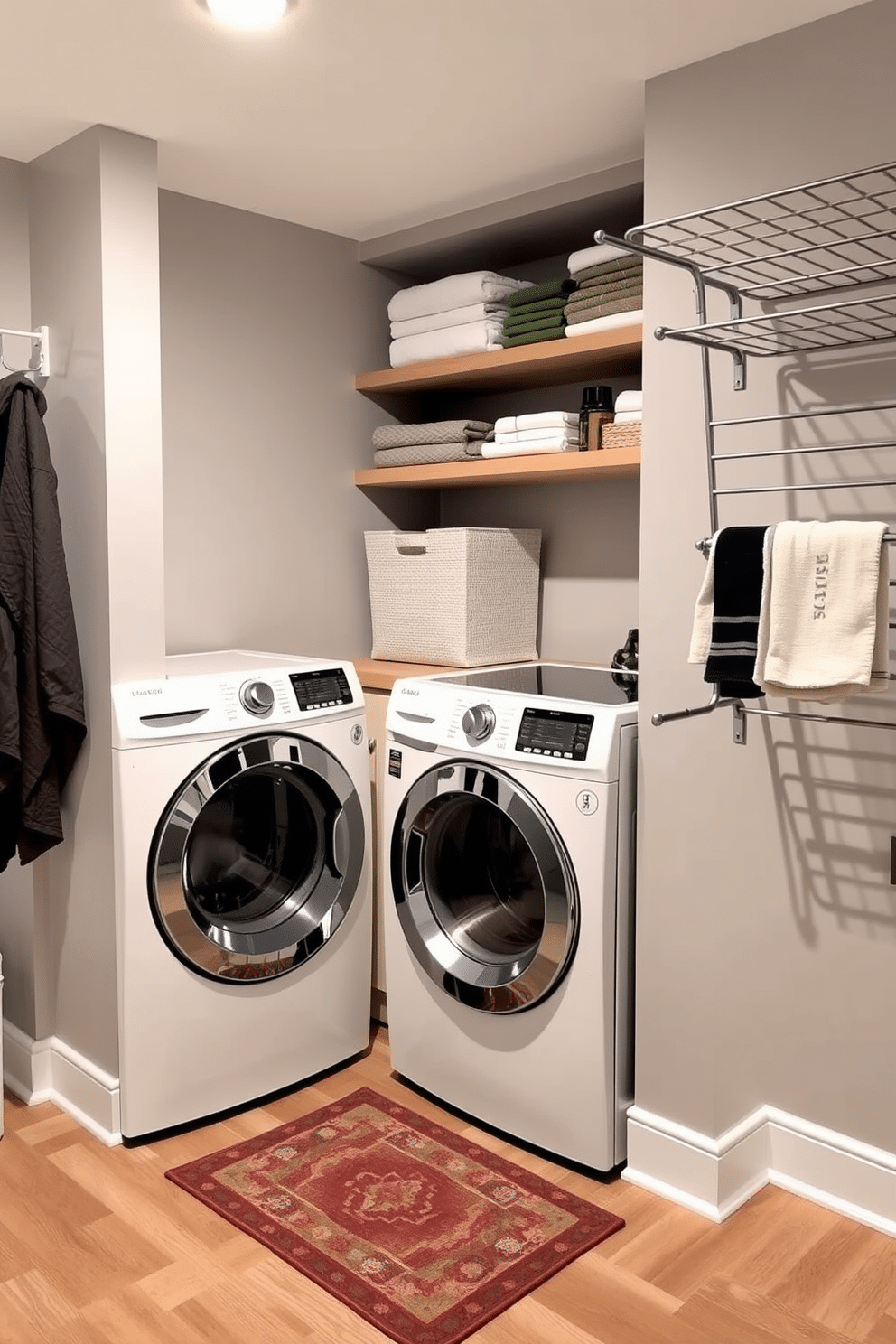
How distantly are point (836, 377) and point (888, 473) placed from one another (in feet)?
0.66

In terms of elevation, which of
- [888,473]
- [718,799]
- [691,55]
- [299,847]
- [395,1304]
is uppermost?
[691,55]

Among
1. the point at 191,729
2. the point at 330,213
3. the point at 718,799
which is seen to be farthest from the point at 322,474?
the point at 718,799

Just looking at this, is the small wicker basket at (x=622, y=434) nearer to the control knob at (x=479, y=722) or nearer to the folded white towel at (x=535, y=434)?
the folded white towel at (x=535, y=434)

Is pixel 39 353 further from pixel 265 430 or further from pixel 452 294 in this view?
pixel 452 294

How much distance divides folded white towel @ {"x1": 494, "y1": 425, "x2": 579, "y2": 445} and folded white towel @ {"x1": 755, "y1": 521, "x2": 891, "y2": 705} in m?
1.08

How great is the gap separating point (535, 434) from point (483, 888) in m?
1.15

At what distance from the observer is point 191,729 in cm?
248

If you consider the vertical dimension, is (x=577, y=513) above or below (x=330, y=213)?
below

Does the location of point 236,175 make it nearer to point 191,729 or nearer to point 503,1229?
point 191,729

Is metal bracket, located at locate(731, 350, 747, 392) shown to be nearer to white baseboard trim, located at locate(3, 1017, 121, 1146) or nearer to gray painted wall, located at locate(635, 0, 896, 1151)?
gray painted wall, located at locate(635, 0, 896, 1151)

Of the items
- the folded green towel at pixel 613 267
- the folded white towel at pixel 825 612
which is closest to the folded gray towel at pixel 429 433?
the folded green towel at pixel 613 267

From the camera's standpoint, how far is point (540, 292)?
9.37ft

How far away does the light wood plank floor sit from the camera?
6.19ft

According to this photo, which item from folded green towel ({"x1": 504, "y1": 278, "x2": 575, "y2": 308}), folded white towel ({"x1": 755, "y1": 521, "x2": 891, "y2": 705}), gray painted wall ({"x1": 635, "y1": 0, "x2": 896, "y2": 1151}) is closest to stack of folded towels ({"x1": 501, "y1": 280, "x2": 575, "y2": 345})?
folded green towel ({"x1": 504, "y1": 278, "x2": 575, "y2": 308})
